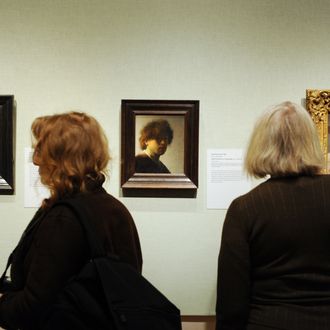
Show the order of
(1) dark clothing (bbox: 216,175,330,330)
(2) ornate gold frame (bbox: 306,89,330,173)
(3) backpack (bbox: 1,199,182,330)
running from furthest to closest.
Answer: (2) ornate gold frame (bbox: 306,89,330,173) < (1) dark clothing (bbox: 216,175,330,330) < (3) backpack (bbox: 1,199,182,330)

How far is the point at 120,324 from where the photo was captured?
3.07 feet

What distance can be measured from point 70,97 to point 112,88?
0.18 metres

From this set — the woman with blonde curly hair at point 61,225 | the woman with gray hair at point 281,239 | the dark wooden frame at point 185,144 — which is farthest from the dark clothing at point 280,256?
the dark wooden frame at point 185,144

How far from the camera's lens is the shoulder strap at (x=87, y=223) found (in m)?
0.95

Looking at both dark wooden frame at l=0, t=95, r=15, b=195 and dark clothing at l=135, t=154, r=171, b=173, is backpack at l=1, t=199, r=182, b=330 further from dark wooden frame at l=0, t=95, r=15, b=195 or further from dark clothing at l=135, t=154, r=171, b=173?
dark wooden frame at l=0, t=95, r=15, b=195

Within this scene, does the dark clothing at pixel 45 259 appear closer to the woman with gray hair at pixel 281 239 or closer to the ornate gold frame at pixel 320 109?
the woman with gray hair at pixel 281 239

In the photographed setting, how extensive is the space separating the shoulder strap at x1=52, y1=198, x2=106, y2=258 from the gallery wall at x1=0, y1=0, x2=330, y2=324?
2.46ft

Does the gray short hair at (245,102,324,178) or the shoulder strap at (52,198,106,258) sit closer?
the shoulder strap at (52,198,106,258)

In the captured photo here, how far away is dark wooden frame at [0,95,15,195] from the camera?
1.73m

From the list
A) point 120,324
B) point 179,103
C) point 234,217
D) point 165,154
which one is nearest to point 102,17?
point 179,103

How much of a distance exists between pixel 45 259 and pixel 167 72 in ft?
3.37

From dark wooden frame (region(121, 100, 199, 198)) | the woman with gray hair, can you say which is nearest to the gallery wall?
dark wooden frame (region(121, 100, 199, 198))

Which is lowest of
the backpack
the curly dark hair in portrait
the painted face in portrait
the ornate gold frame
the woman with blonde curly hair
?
the backpack

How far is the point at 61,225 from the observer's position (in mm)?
973
